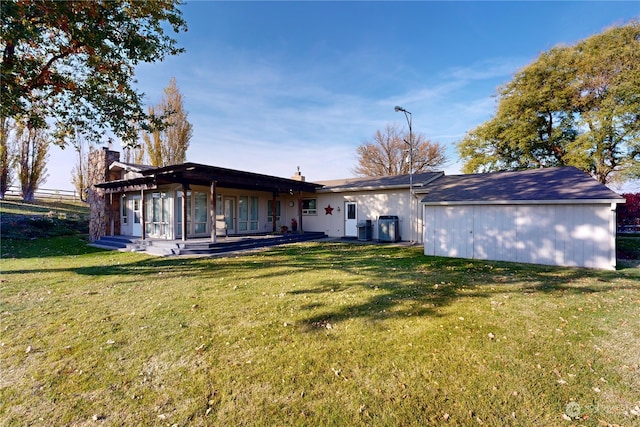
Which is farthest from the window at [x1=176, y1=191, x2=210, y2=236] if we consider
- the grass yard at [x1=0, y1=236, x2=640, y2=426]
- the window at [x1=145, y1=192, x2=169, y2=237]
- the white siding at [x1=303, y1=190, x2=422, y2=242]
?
the grass yard at [x1=0, y1=236, x2=640, y2=426]

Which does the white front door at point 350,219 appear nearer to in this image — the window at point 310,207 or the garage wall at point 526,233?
the window at point 310,207

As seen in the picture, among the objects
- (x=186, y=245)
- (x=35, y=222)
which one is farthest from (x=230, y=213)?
(x=35, y=222)

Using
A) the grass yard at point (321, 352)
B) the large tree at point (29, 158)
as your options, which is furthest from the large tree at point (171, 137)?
the grass yard at point (321, 352)

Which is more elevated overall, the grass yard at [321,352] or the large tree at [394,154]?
the large tree at [394,154]

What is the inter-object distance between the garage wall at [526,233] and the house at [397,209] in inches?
1.0

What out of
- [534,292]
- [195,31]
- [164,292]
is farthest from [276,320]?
[195,31]

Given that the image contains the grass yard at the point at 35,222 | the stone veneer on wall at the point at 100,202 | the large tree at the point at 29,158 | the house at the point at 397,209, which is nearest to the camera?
the house at the point at 397,209

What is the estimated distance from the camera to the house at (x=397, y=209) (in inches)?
330

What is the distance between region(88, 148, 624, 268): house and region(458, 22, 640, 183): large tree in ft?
25.7

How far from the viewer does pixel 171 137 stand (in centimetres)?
2248

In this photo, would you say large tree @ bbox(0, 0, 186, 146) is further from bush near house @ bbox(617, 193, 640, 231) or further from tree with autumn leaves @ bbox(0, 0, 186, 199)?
bush near house @ bbox(617, 193, 640, 231)

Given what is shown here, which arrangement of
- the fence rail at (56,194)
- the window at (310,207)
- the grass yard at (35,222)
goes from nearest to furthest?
the grass yard at (35,222) < the window at (310,207) < the fence rail at (56,194)

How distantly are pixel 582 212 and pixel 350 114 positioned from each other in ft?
47.2

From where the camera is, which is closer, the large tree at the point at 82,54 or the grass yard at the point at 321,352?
the grass yard at the point at 321,352
